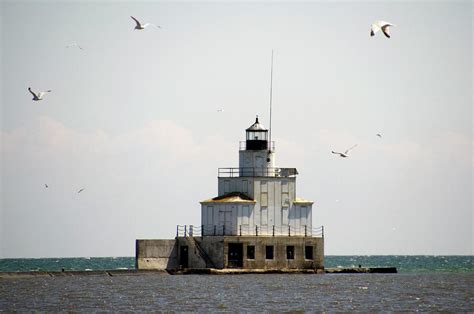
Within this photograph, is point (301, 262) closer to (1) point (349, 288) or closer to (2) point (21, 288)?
(1) point (349, 288)

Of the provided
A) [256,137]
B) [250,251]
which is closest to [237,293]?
[250,251]

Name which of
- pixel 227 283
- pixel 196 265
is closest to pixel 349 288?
pixel 227 283

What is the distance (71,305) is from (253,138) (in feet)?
87.5

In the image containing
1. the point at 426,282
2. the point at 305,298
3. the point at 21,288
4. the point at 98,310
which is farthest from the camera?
the point at 426,282

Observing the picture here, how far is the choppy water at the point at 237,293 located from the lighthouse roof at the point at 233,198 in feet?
15.1

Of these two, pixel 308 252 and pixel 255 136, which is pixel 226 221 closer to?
pixel 308 252

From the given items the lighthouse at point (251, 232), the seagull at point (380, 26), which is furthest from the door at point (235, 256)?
the seagull at point (380, 26)

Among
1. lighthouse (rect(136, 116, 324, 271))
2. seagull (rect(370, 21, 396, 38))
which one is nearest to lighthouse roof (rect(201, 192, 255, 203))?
lighthouse (rect(136, 116, 324, 271))

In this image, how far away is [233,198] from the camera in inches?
3066

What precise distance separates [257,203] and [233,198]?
150 centimetres

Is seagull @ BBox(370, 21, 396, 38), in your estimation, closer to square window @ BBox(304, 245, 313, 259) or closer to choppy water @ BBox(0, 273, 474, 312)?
choppy water @ BBox(0, 273, 474, 312)

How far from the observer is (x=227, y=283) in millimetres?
70438

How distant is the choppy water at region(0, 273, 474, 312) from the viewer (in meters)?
56.5

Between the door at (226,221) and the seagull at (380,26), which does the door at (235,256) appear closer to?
the door at (226,221)
